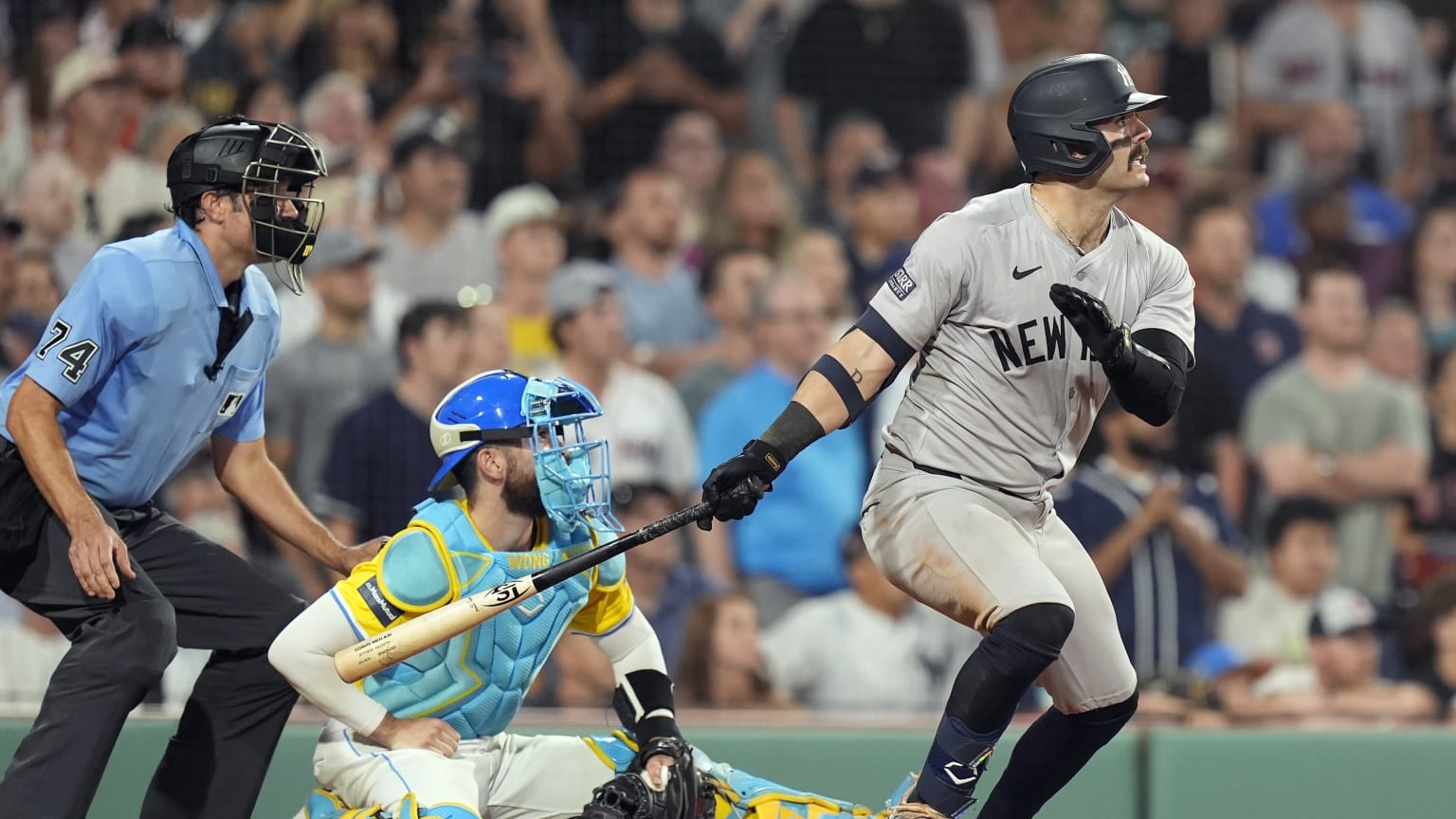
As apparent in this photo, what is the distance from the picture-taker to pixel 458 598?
12.4 ft

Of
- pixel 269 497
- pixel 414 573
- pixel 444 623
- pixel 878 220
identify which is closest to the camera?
pixel 444 623

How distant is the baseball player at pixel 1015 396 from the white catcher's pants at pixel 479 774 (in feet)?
2.58

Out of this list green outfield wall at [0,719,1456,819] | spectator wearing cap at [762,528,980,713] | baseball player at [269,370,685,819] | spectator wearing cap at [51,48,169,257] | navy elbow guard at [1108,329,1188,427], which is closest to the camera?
navy elbow guard at [1108,329,1188,427]

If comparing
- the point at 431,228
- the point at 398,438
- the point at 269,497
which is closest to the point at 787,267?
the point at 431,228

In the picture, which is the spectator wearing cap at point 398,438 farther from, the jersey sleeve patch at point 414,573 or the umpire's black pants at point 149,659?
the jersey sleeve patch at point 414,573

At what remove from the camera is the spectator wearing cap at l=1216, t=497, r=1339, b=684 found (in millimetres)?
6844

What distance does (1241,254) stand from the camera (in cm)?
776

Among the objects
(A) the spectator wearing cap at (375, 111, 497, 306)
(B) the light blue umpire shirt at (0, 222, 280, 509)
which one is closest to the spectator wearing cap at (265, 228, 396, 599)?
(A) the spectator wearing cap at (375, 111, 497, 306)

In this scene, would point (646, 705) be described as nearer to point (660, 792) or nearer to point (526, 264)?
point (660, 792)

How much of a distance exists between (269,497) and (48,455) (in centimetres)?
63

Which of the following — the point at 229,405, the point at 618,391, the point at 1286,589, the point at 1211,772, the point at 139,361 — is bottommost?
the point at 1211,772

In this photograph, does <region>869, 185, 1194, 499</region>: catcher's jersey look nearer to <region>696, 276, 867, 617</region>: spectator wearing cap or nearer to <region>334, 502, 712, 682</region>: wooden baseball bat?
<region>334, 502, 712, 682</region>: wooden baseball bat

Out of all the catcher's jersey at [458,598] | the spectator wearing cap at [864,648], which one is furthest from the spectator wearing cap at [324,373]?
the catcher's jersey at [458,598]

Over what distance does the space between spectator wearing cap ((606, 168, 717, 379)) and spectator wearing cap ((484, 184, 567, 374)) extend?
0.93 feet
